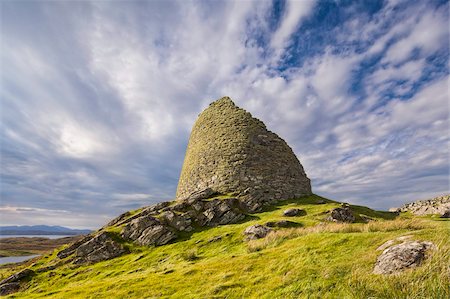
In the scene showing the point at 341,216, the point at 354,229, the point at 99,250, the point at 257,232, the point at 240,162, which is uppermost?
the point at 240,162

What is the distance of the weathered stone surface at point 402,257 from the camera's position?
327 inches

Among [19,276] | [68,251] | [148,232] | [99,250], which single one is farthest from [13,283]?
[148,232]

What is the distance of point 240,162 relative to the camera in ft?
122

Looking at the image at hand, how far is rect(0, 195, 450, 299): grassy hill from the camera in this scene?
23.7 ft

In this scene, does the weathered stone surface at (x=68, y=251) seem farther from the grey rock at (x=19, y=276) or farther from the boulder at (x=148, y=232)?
the boulder at (x=148, y=232)

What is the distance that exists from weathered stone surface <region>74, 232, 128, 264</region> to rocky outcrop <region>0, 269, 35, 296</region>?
143 inches

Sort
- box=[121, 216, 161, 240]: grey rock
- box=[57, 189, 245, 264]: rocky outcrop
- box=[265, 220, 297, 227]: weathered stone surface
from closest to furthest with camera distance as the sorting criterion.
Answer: box=[265, 220, 297, 227]: weathered stone surface, box=[57, 189, 245, 264]: rocky outcrop, box=[121, 216, 161, 240]: grey rock

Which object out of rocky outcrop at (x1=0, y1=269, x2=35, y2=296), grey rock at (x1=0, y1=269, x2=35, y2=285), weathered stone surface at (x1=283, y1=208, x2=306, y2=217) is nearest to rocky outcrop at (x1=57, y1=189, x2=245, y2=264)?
grey rock at (x1=0, y1=269, x2=35, y2=285)

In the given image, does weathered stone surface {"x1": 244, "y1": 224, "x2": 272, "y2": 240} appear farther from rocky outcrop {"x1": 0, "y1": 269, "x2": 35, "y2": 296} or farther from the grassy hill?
rocky outcrop {"x1": 0, "y1": 269, "x2": 35, "y2": 296}

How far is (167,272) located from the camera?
49.6 feet

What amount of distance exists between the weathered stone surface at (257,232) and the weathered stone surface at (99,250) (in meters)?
11.2

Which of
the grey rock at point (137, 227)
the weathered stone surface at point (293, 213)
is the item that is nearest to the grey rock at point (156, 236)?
the grey rock at point (137, 227)

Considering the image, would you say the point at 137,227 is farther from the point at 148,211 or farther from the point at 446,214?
the point at 446,214

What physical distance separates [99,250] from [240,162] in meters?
20.6
